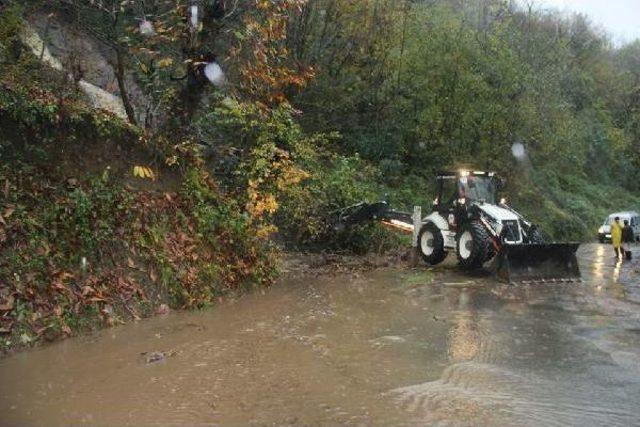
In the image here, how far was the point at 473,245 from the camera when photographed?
14.2 metres

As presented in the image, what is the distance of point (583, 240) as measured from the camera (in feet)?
101

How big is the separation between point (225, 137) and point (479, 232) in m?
6.35

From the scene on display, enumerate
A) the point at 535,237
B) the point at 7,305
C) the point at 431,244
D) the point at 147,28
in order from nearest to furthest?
the point at 7,305
the point at 147,28
the point at 535,237
the point at 431,244

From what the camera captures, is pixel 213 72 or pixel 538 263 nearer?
pixel 213 72

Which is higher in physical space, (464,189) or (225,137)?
(225,137)

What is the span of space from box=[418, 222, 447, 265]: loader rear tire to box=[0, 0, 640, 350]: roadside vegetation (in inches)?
74.2

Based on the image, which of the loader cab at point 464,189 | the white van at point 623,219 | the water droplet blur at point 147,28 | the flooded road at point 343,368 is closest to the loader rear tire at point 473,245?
the loader cab at point 464,189

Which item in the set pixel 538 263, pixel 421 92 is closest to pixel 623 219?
pixel 421 92

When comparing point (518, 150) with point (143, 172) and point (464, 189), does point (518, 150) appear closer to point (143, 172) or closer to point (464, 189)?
point (464, 189)

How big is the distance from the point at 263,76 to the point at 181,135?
194cm

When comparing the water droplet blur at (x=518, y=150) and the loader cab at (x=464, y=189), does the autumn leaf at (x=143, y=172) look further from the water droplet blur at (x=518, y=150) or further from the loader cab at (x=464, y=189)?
the water droplet blur at (x=518, y=150)

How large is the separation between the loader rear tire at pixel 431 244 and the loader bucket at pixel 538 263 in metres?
2.25

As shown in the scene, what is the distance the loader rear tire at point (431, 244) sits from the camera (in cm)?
1577

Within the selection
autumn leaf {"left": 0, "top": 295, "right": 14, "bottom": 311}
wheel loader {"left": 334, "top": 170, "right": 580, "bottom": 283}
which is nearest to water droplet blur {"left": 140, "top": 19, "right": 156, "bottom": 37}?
autumn leaf {"left": 0, "top": 295, "right": 14, "bottom": 311}
